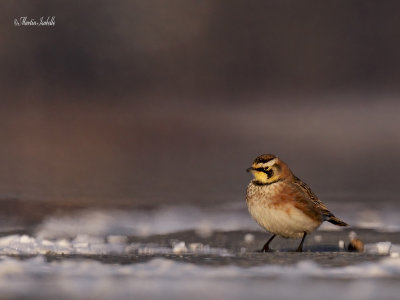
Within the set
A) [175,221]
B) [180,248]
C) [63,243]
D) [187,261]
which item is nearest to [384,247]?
[180,248]

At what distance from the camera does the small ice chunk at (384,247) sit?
9.59m

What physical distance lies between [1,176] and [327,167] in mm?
4451

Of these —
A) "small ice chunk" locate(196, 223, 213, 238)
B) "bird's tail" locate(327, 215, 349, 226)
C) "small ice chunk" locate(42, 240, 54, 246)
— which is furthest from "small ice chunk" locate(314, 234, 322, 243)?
"small ice chunk" locate(42, 240, 54, 246)

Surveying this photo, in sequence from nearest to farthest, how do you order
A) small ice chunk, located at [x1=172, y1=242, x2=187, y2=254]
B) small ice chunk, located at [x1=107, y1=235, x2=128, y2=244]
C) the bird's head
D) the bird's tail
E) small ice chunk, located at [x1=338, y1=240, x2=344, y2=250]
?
small ice chunk, located at [x1=172, y1=242, x2=187, y2=254] < small ice chunk, located at [x1=338, y1=240, x2=344, y2=250] < small ice chunk, located at [x1=107, y1=235, x2=128, y2=244] < the bird's head < the bird's tail

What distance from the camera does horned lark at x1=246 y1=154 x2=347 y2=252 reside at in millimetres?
10047

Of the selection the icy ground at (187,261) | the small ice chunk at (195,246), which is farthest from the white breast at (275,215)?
the small ice chunk at (195,246)

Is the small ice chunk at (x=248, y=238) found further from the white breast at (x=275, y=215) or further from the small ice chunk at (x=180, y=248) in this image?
the small ice chunk at (x=180, y=248)

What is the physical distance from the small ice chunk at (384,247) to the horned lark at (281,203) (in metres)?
0.66

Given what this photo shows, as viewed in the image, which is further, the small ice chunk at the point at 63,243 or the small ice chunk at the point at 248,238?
the small ice chunk at the point at 248,238

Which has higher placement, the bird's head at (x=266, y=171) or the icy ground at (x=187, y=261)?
the bird's head at (x=266, y=171)

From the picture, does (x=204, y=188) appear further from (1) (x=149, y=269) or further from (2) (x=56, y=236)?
(1) (x=149, y=269)

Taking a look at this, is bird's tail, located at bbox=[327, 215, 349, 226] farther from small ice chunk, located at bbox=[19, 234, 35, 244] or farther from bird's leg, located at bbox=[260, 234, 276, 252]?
small ice chunk, located at bbox=[19, 234, 35, 244]

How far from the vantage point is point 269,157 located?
34.4 ft

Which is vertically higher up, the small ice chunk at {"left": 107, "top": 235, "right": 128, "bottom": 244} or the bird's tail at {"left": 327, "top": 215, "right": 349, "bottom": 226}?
the bird's tail at {"left": 327, "top": 215, "right": 349, "bottom": 226}
